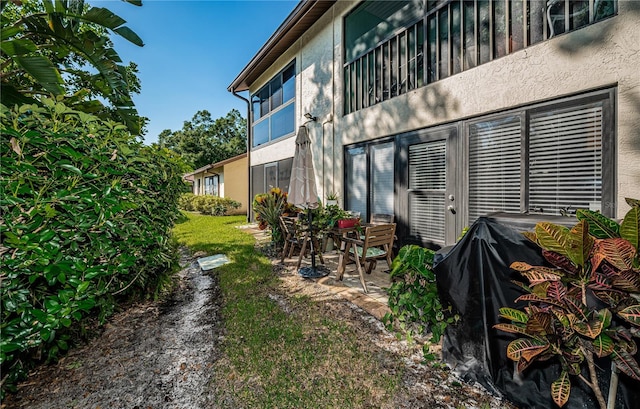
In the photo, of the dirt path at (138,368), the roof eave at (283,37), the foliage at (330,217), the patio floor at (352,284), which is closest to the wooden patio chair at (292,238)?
the patio floor at (352,284)

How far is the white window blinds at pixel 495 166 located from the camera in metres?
4.08

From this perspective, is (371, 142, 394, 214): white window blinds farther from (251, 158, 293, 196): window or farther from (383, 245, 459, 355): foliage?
(251, 158, 293, 196): window

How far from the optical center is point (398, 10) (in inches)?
234

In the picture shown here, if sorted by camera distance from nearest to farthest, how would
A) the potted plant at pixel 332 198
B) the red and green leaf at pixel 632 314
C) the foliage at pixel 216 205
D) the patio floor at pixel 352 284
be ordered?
the red and green leaf at pixel 632 314 < the patio floor at pixel 352 284 < the potted plant at pixel 332 198 < the foliage at pixel 216 205

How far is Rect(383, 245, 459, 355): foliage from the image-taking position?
8.54 ft

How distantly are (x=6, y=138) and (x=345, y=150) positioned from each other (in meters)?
6.20

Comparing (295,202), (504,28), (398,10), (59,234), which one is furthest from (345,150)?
(59,234)

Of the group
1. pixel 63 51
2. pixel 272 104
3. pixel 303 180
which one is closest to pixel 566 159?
pixel 303 180

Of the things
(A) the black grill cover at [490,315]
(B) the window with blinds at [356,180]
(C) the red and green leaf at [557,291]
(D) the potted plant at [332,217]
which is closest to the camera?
(C) the red and green leaf at [557,291]

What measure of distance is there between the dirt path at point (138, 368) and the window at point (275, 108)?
7861 millimetres

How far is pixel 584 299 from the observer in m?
1.57

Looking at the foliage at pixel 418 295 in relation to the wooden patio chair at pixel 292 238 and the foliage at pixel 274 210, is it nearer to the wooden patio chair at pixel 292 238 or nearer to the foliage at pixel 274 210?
the wooden patio chair at pixel 292 238

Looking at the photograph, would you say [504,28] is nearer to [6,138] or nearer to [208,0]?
[6,138]

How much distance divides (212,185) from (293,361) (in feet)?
73.9
